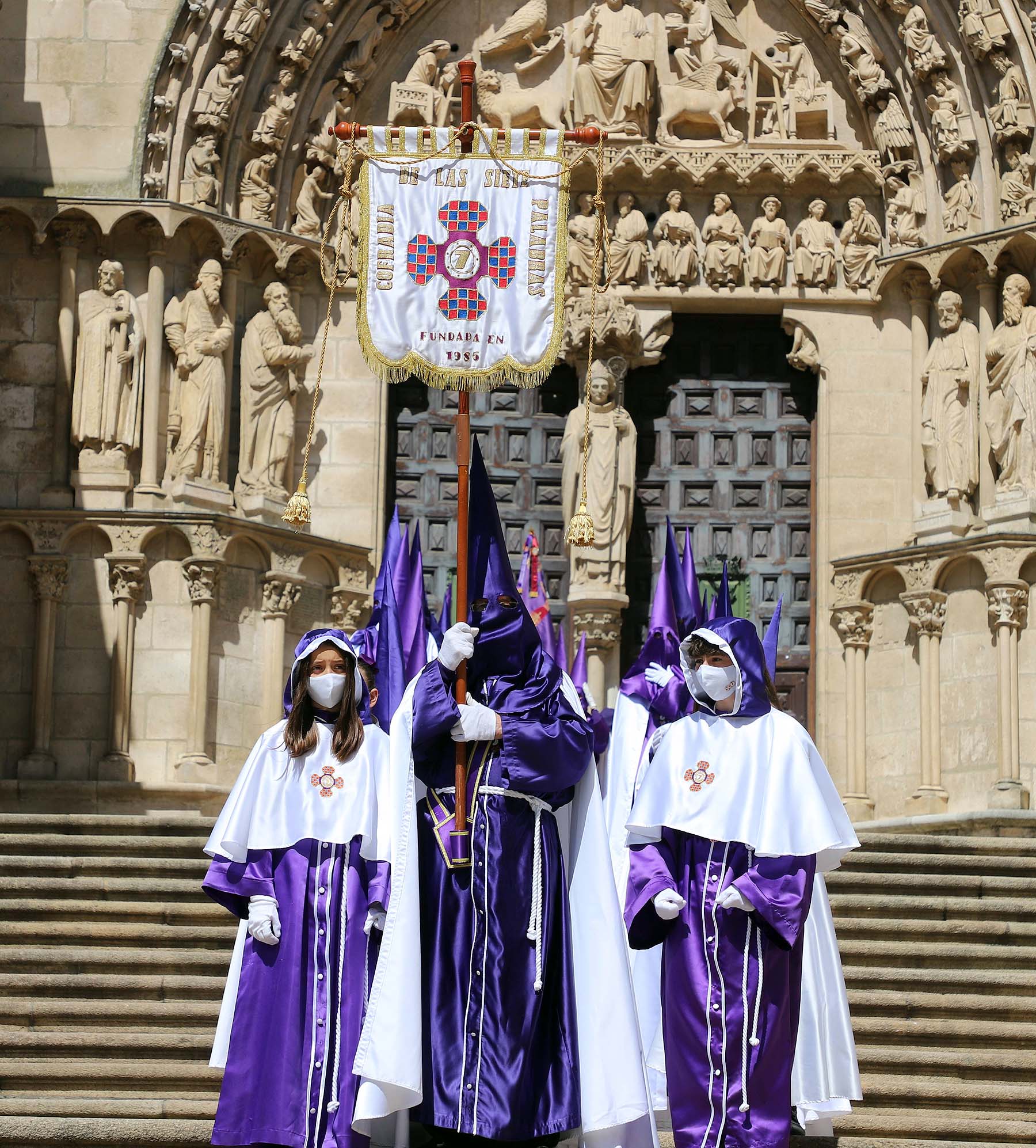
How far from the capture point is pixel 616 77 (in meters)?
16.1

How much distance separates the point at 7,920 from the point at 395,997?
4.50 meters

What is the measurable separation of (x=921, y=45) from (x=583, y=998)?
984 centimetres

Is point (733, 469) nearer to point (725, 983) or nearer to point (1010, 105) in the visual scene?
point (1010, 105)

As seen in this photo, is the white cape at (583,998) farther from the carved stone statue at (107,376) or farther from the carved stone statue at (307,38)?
the carved stone statue at (307,38)

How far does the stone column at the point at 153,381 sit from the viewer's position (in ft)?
48.7

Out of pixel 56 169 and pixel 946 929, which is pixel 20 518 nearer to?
pixel 56 169

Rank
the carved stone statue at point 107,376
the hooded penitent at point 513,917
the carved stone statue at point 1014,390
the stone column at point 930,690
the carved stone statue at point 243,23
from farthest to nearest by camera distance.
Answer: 1. the carved stone statue at point 243,23
2. the carved stone statue at point 107,376
3. the carved stone statue at point 1014,390
4. the stone column at point 930,690
5. the hooded penitent at point 513,917

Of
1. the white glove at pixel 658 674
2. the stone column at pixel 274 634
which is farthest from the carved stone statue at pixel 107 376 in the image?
the white glove at pixel 658 674

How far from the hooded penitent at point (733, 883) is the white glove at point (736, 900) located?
11mm

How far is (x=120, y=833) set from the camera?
12.8 metres

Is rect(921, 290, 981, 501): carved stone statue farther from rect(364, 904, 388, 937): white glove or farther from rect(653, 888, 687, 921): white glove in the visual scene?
rect(364, 904, 388, 937): white glove

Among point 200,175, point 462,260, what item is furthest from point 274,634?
point 462,260

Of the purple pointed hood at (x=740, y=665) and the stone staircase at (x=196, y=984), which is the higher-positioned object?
the purple pointed hood at (x=740, y=665)

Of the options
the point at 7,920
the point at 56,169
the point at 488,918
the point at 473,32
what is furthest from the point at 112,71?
the point at 488,918
